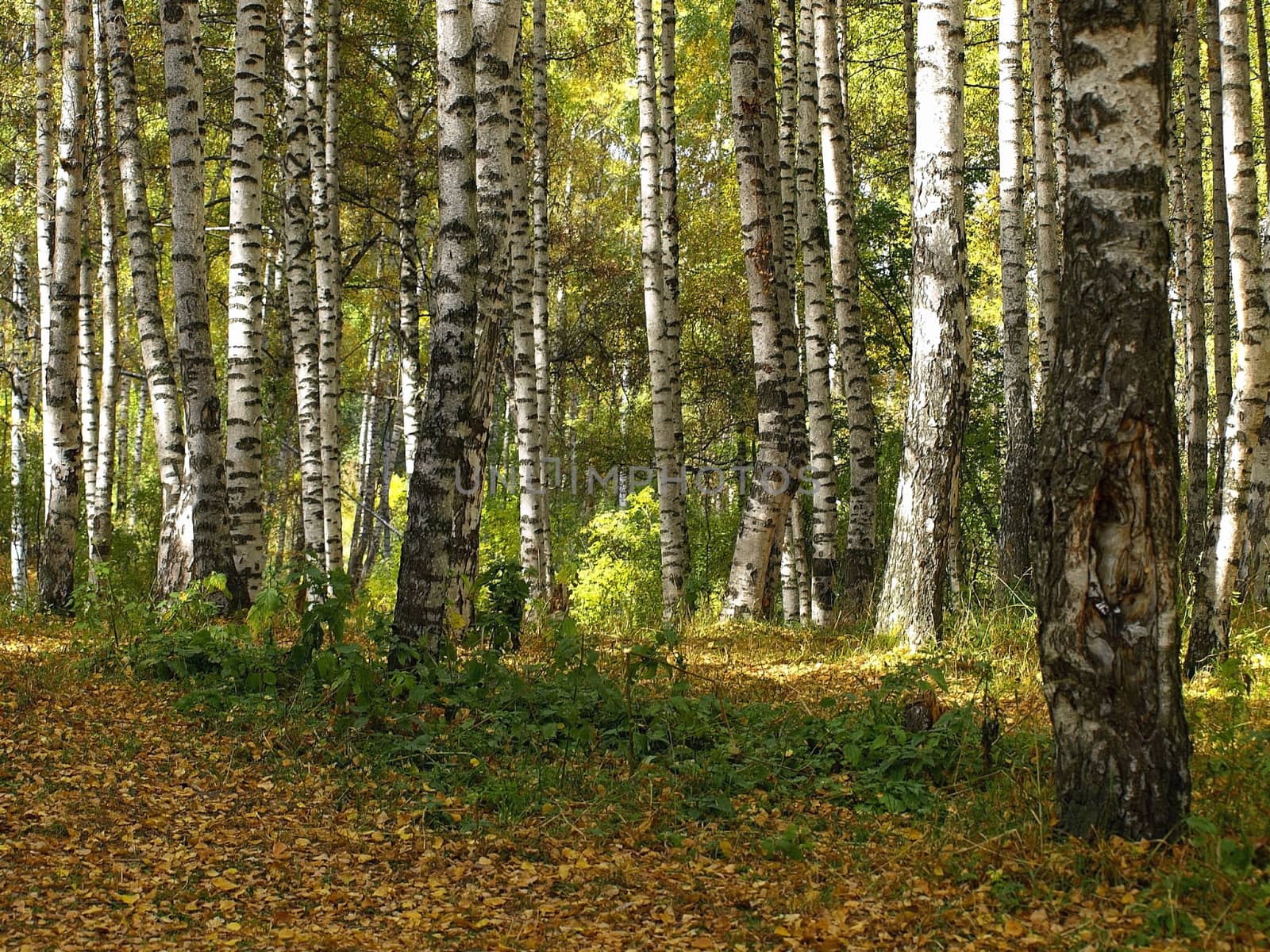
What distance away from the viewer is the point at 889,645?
26.6 ft

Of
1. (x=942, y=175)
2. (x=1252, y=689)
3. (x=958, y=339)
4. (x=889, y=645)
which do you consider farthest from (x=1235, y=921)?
(x=942, y=175)

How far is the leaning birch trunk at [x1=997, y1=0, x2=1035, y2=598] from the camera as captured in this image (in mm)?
11320

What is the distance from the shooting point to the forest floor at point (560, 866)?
3807 mm

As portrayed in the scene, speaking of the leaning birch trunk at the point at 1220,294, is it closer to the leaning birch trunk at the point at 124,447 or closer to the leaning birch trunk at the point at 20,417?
the leaning birch trunk at the point at 20,417

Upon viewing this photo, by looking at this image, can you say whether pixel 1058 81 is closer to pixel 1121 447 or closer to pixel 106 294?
pixel 1121 447

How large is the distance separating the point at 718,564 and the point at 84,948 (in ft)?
45.1

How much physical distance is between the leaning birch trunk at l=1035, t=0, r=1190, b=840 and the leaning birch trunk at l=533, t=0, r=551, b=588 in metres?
7.64

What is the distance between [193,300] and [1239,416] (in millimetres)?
7826

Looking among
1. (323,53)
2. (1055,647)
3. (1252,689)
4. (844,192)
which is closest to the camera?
(1055,647)

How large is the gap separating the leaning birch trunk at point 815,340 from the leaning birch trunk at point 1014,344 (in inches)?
75.1

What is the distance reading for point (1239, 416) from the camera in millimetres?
6773

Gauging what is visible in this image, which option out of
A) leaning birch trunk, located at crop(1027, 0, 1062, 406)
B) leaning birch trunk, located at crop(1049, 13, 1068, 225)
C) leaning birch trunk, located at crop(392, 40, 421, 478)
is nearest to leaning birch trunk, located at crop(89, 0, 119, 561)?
leaning birch trunk, located at crop(392, 40, 421, 478)

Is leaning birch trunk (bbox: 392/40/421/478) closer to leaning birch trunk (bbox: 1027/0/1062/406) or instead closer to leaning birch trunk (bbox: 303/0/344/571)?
leaning birch trunk (bbox: 303/0/344/571)

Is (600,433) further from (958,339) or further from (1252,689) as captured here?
(1252,689)
